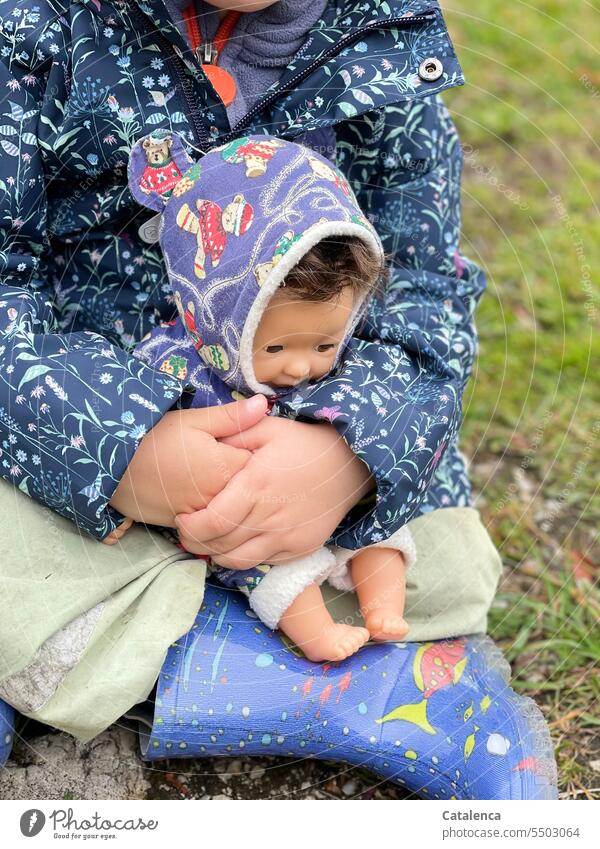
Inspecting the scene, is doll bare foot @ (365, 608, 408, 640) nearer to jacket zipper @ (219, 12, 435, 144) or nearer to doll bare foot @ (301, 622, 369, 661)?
doll bare foot @ (301, 622, 369, 661)

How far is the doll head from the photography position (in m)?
1.03

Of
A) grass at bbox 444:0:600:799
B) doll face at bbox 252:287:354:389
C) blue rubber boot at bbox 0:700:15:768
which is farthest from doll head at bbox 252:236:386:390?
grass at bbox 444:0:600:799

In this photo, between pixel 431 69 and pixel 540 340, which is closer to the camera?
pixel 431 69

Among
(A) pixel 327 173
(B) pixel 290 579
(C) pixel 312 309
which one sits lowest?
(B) pixel 290 579

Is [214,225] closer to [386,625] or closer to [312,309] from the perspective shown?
[312,309]

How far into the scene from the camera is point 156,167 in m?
1.12

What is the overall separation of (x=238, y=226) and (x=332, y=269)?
104mm

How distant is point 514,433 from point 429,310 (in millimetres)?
523

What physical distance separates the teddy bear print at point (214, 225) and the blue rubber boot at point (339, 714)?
389mm

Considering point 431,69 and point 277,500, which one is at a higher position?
point 431,69

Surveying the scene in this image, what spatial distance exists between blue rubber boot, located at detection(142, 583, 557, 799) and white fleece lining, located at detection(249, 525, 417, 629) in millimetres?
34

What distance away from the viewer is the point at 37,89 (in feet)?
3.75
